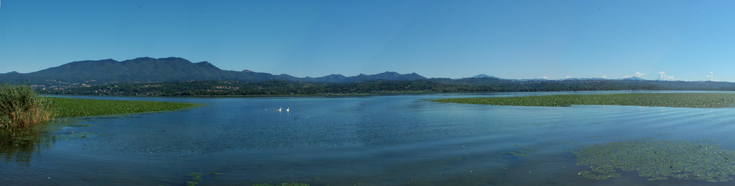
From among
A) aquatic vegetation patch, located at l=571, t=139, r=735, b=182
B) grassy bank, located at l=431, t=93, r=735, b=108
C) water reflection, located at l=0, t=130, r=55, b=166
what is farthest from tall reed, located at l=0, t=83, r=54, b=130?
grassy bank, located at l=431, t=93, r=735, b=108

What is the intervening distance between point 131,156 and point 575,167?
15.6 meters

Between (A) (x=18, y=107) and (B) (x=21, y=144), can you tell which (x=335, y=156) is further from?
(A) (x=18, y=107)

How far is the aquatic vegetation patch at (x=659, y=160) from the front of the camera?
11078mm

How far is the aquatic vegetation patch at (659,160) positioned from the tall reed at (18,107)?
29741 millimetres

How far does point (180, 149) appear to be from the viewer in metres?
16.0

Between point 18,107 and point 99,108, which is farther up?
point 18,107

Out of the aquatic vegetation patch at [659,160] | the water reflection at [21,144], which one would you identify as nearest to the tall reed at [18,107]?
the water reflection at [21,144]

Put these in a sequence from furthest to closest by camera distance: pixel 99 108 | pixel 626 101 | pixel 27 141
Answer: pixel 626 101 < pixel 99 108 < pixel 27 141

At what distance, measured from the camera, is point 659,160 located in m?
13.0

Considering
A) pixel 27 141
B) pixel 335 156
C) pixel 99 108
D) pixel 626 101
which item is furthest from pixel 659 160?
pixel 626 101

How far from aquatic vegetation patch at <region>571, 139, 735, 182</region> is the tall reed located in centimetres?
2974

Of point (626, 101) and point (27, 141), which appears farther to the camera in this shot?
point (626, 101)

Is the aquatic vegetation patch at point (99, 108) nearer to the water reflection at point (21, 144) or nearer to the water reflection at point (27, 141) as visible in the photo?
the water reflection at point (27, 141)

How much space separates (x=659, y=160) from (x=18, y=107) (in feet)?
107
